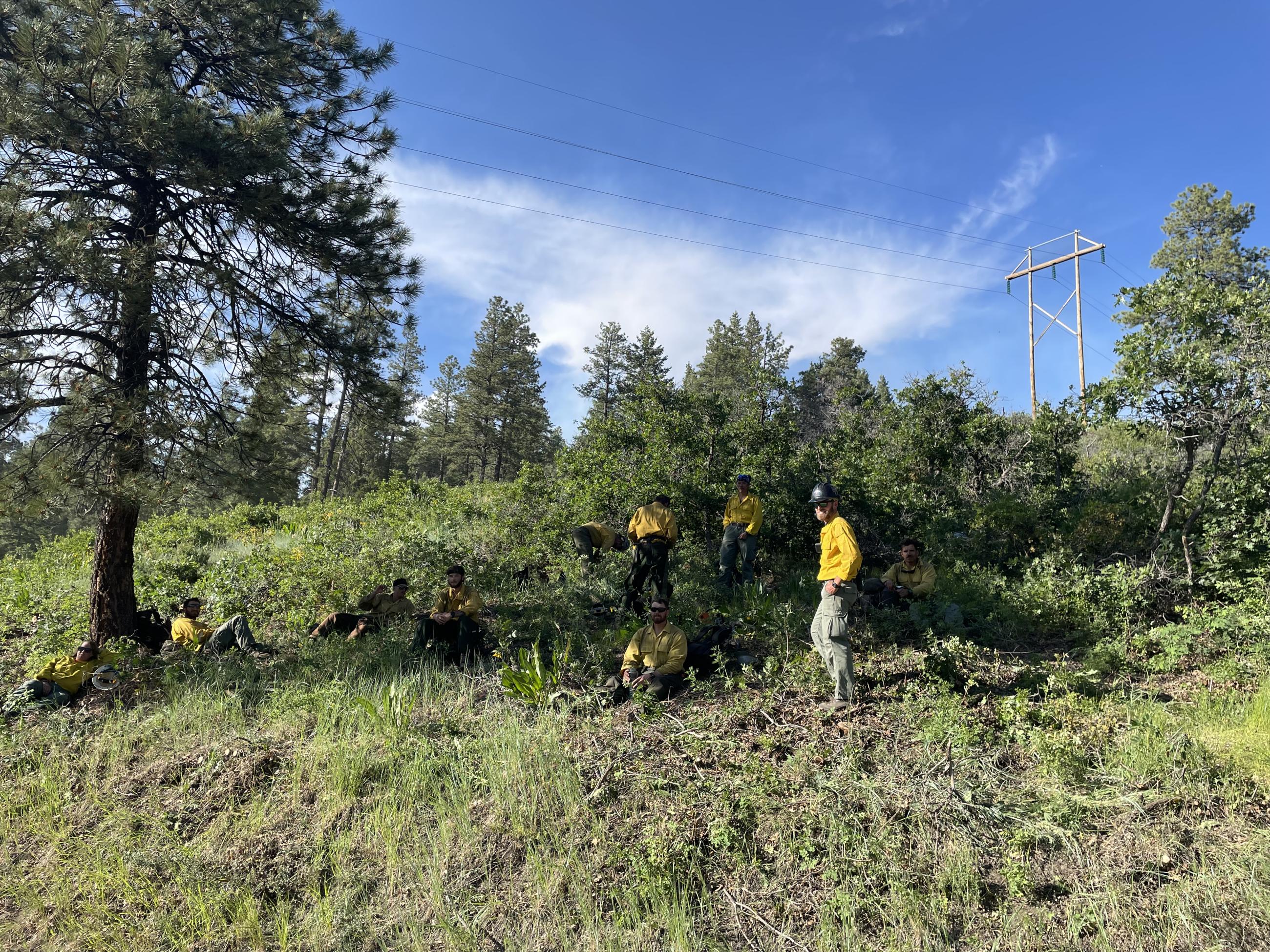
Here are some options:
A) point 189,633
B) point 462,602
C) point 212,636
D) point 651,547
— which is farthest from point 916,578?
point 189,633

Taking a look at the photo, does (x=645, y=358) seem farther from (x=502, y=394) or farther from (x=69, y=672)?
(x=69, y=672)

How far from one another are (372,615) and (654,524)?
3699 millimetres

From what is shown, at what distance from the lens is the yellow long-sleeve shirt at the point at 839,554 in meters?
5.30

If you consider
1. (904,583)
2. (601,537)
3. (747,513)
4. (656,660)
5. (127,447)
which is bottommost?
(656,660)

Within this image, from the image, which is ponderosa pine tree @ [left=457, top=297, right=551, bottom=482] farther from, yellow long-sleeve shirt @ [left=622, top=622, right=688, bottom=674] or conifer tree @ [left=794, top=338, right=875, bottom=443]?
yellow long-sleeve shirt @ [left=622, top=622, right=688, bottom=674]

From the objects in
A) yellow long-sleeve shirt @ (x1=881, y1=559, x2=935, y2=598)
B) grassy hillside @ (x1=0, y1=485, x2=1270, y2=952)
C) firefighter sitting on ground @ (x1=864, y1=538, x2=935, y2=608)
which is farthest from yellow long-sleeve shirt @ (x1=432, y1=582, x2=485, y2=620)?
yellow long-sleeve shirt @ (x1=881, y1=559, x2=935, y2=598)

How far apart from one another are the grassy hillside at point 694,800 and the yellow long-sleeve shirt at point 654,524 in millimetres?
1487

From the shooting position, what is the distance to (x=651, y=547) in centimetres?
819

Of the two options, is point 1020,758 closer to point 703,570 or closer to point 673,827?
point 673,827

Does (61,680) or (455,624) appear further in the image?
(455,624)

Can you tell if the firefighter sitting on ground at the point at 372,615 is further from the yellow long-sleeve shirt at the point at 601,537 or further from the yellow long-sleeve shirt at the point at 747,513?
→ the yellow long-sleeve shirt at the point at 747,513

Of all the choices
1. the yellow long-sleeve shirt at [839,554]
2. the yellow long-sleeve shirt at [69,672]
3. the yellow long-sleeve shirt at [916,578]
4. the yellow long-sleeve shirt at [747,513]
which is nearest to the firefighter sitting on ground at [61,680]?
the yellow long-sleeve shirt at [69,672]

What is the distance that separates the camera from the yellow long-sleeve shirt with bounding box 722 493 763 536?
8625 mm

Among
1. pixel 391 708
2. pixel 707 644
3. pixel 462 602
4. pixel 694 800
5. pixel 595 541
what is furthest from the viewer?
pixel 595 541
